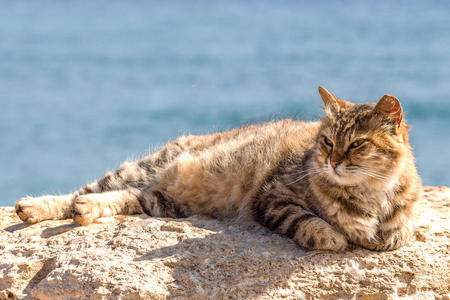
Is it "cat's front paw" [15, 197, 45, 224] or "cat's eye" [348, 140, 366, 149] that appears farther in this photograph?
"cat's front paw" [15, 197, 45, 224]

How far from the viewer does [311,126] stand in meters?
3.65

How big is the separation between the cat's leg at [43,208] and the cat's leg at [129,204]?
25cm

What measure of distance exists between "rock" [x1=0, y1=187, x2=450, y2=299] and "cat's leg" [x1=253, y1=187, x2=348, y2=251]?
0.05 meters

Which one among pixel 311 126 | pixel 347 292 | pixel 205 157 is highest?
pixel 311 126

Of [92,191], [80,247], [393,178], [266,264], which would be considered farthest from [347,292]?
[92,191]

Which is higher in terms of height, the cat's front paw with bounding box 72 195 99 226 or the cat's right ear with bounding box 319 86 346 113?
the cat's right ear with bounding box 319 86 346 113

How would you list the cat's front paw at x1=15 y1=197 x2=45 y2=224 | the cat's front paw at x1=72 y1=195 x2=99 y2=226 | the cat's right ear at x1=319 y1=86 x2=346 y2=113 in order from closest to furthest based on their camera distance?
1. the cat's right ear at x1=319 y1=86 x2=346 y2=113
2. the cat's front paw at x1=72 y1=195 x2=99 y2=226
3. the cat's front paw at x1=15 y1=197 x2=45 y2=224

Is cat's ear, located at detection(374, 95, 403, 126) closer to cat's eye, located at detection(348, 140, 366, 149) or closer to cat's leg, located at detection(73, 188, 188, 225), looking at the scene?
cat's eye, located at detection(348, 140, 366, 149)

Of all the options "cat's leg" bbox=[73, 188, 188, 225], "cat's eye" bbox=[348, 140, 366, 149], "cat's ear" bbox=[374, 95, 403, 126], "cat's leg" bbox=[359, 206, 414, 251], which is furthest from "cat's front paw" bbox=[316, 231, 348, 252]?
"cat's leg" bbox=[73, 188, 188, 225]

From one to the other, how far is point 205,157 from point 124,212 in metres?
0.62

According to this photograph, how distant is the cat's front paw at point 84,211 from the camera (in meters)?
3.19

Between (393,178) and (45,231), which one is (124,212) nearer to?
(45,231)

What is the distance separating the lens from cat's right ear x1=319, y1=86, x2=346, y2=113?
289 cm

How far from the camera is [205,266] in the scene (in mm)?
2729
